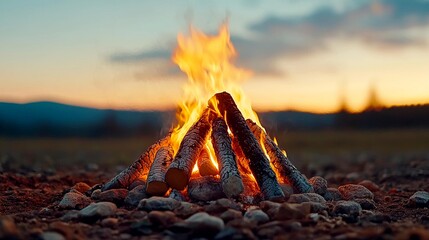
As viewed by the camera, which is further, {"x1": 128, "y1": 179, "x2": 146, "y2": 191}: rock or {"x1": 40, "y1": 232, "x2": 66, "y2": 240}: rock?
{"x1": 128, "y1": 179, "x2": 146, "y2": 191}: rock

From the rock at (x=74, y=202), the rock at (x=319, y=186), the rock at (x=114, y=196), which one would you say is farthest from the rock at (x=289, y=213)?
the rock at (x=74, y=202)

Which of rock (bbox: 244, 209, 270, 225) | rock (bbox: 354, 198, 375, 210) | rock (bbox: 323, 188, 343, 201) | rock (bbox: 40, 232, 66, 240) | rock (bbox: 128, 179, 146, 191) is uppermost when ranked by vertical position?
rock (bbox: 128, 179, 146, 191)

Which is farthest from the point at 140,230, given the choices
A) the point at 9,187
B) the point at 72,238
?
Result: the point at 9,187

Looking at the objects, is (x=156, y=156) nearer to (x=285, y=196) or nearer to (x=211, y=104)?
(x=211, y=104)

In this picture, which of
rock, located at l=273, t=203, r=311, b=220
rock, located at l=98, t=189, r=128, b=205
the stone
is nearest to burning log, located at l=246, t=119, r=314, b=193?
rock, located at l=273, t=203, r=311, b=220

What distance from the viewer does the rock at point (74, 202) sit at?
26.0 ft

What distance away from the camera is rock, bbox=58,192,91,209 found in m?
7.93

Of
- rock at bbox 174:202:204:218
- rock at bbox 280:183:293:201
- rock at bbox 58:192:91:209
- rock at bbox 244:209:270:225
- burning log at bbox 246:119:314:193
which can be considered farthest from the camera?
burning log at bbox 246:119:314:193

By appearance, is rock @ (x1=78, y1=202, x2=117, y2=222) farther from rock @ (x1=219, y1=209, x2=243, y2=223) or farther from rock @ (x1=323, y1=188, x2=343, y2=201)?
rock @ (x1=323, y1=188, x2=343, y2=201)

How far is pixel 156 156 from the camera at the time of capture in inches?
357

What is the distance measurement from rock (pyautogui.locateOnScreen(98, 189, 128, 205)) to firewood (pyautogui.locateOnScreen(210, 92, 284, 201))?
1.72 meters

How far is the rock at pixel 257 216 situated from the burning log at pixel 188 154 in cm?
149

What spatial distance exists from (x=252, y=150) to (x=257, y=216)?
1.91 meters

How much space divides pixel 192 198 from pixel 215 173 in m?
0.77
